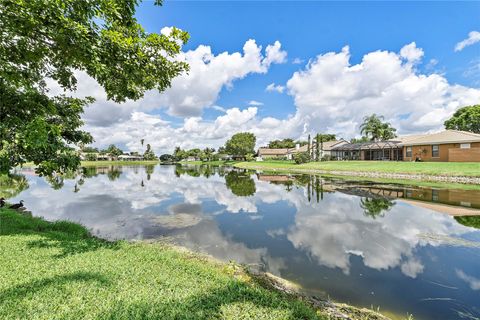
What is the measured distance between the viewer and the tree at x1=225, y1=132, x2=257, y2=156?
329 ft

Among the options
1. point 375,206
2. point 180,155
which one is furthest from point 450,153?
point 180,155

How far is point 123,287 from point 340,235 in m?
8.99

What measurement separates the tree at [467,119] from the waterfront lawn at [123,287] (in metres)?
81.2

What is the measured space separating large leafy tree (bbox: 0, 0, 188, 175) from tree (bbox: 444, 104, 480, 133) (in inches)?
3222

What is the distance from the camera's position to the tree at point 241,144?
329 feet

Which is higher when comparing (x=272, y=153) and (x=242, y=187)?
(x=272, y=153)

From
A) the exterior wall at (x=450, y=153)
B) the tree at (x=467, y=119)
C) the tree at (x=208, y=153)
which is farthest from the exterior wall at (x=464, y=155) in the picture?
the tree at (x=208, y=153)

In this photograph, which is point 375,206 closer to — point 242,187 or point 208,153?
point 242,187

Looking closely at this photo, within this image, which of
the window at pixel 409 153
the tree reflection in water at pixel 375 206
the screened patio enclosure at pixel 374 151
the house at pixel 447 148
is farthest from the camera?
the screened patio enclosure at pixel 374 151

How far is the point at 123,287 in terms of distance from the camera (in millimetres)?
5016

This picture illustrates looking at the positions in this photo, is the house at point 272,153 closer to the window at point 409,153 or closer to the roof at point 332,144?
the roof at point 332,144

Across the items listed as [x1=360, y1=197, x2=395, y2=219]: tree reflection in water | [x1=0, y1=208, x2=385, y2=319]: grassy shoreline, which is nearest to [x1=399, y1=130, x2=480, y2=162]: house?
[x1=360, y1=197, x2=395, y2=219]: tree reflection in water

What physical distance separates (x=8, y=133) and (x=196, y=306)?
5581 mm

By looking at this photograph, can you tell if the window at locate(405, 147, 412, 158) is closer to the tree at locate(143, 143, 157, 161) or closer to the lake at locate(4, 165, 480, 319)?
the lake at locate(4, 165, 480, 319)
